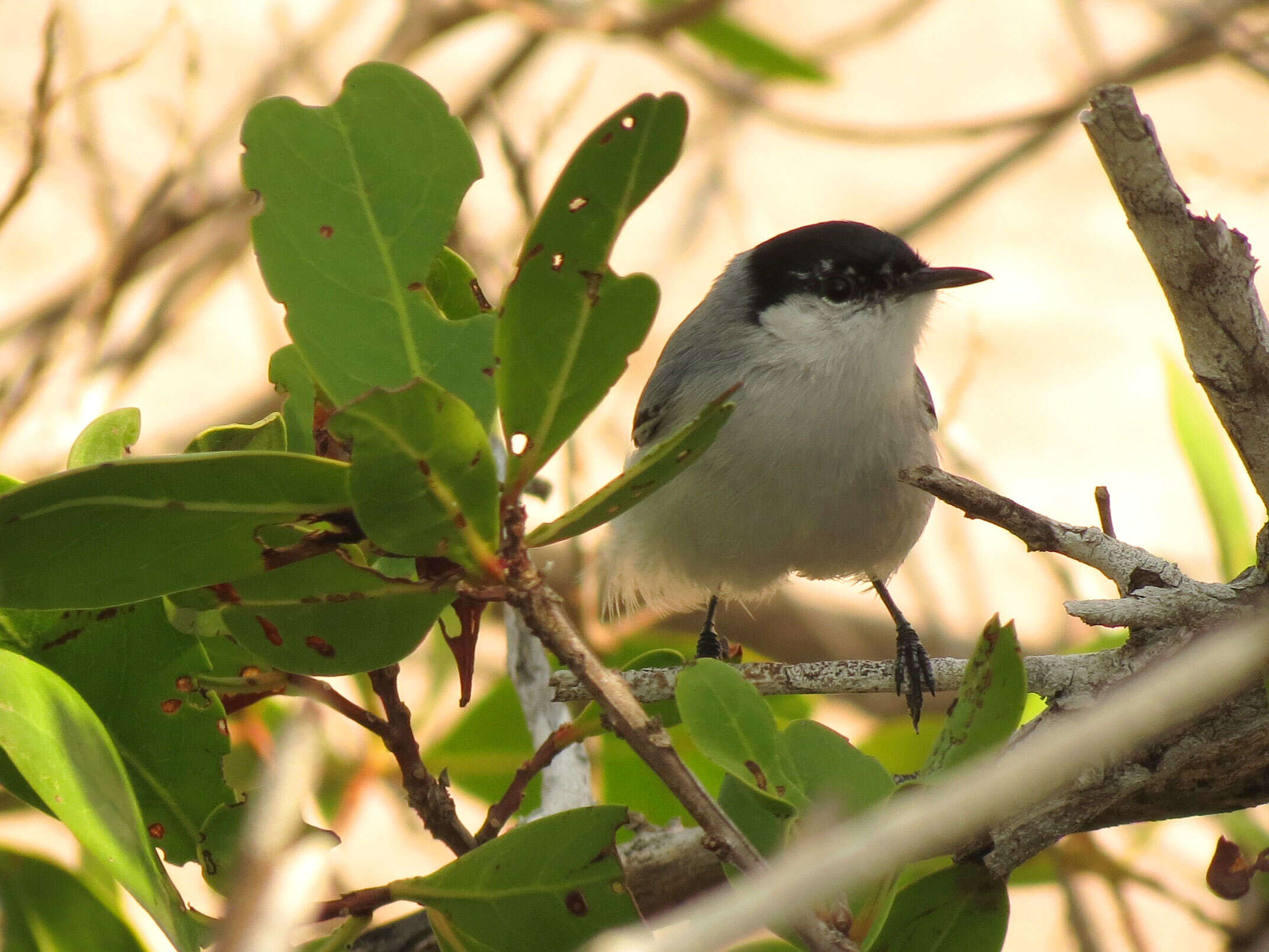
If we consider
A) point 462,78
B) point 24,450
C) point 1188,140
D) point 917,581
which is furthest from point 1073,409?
point 24,450

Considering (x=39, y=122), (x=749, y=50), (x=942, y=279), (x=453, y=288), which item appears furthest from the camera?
(x=749, y=50)

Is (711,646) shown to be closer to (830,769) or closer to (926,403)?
(926,403)

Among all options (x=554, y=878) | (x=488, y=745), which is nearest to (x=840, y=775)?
(x=554, y=878)

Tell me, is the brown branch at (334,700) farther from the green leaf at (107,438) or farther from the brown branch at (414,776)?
the green leaf at (107,438)

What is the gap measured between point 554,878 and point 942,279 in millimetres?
1995

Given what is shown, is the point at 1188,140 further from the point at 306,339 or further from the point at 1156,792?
the point at 306,339

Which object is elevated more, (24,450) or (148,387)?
(148,387)

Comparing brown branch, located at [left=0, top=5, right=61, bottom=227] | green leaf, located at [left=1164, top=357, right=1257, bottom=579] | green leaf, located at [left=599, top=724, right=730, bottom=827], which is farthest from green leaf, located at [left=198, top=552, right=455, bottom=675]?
brown branch, located at [left=0, top=5, right=61, bottom=227]

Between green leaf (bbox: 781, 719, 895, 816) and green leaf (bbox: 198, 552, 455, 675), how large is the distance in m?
0.33

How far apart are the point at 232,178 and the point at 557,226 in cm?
374

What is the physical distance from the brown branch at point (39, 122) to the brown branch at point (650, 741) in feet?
6.53

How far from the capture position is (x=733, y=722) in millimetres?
1121

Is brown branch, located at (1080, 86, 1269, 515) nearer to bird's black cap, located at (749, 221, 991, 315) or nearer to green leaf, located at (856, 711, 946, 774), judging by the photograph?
green leaf, located at (856, 711, 946, 774)

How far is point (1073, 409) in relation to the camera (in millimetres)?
6156
